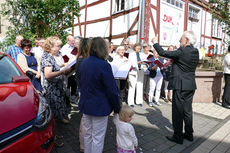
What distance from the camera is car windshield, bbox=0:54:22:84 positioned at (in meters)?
2.46

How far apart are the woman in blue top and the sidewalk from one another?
888 millimetres

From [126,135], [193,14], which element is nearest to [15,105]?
[126,135]

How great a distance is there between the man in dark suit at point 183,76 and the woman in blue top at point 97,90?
1.38 metres

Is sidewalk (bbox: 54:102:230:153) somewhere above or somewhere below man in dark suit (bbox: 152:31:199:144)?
below

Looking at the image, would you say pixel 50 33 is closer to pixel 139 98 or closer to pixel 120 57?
pixel 120 57

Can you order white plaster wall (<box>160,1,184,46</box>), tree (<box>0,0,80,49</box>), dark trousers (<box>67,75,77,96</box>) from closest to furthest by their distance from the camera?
dark trousers (<box>67,75,77,96</box>) < tree (<box>0,0,80,49</box>) < white plaster wall (<box>160,1,184,46</box>)

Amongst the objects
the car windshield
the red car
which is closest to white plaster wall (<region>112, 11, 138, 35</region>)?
the car windshield

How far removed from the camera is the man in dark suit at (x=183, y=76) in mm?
2949

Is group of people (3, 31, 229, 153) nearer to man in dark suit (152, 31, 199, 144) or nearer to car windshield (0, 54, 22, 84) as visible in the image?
man in dark suit (152, 31, 199, 144)

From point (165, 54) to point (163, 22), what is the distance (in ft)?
28.9

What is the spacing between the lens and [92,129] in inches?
90.0

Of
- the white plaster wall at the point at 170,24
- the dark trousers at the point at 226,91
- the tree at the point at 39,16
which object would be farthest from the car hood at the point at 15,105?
the white plaster wall at the point at 170,24

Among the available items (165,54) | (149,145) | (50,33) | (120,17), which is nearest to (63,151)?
(149,145)

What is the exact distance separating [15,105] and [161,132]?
2978mm
